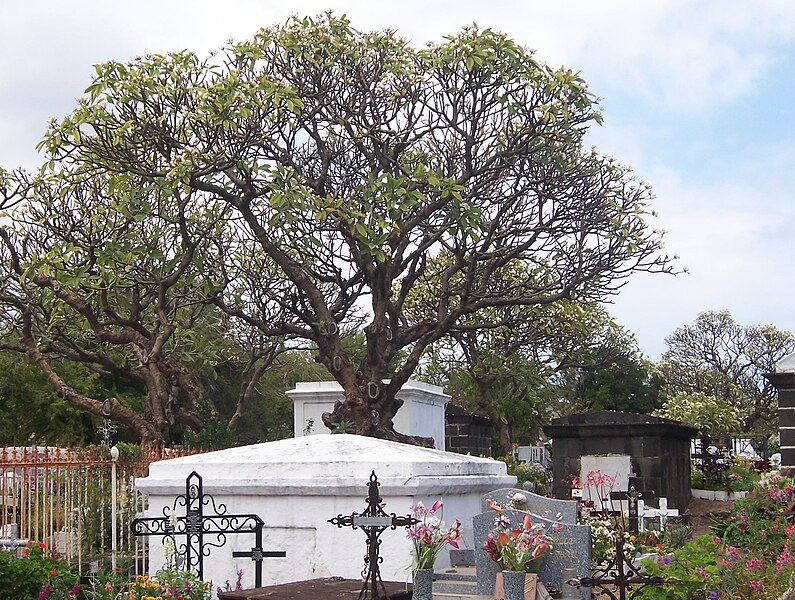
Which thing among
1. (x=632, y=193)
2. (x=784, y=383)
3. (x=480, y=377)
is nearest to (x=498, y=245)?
(x=632, y=193)

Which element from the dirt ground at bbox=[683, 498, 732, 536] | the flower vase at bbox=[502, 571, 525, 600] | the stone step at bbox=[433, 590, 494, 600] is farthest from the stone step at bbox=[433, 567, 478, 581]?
the dirt ground at bbox=[683, 498, 732, 536]

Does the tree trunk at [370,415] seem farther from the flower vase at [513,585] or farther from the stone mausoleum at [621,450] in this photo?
the flower vase at [513,585]

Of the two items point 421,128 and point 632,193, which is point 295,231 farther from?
point 632,193

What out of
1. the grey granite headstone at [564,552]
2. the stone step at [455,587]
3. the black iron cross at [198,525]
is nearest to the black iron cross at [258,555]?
the black iron cross at [198,525]

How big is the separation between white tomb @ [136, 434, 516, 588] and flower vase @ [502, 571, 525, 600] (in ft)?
4.45

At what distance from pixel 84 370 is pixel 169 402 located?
11.0m

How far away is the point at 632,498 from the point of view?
988 centimetres

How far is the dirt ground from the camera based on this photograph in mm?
20203

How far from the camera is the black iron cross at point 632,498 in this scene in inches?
398

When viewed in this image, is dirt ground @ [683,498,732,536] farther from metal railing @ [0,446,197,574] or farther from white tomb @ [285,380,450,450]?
metal railing @ [0,446,197,574]

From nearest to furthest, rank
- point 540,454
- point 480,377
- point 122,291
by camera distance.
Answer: point 122,291, point 480,377, point 540,454

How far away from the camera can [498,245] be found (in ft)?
71.1

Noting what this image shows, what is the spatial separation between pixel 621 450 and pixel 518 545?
1376 cm

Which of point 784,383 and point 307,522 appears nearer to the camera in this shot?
point 307,522
